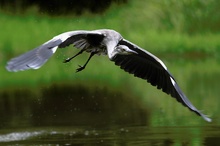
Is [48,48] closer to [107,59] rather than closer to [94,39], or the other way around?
[94,39]

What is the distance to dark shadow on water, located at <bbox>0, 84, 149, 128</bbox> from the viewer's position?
14.6m

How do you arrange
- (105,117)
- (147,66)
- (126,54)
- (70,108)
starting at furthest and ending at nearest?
(70,108), (105,117), (147,66), (126,54)

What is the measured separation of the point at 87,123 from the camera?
47.2 feet

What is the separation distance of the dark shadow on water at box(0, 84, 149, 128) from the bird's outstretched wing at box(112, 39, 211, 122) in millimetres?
4304

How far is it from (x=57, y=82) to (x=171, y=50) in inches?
247

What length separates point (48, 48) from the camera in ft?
26.3

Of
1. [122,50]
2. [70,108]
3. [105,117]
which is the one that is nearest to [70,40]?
[122,50]

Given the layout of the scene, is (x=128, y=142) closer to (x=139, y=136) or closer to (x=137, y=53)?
(x=139, y=136)

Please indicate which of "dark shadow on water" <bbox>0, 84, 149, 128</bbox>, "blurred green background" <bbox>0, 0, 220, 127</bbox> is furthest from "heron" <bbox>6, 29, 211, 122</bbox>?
"blurred green background" <bbox>0, 0, 220, 127</bbox>

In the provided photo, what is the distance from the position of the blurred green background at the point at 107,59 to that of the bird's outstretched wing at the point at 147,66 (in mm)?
5516

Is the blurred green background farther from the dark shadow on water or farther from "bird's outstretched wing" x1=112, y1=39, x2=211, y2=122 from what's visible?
"bird's outstretched wing" x1=112, y1=39, x2=211, y2=122

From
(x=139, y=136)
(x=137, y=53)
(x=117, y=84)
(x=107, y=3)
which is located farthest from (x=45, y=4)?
(x=137, y=53)

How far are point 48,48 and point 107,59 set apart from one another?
60.6 feet

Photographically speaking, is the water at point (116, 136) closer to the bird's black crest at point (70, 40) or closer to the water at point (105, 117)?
the water at point (105, 117)
